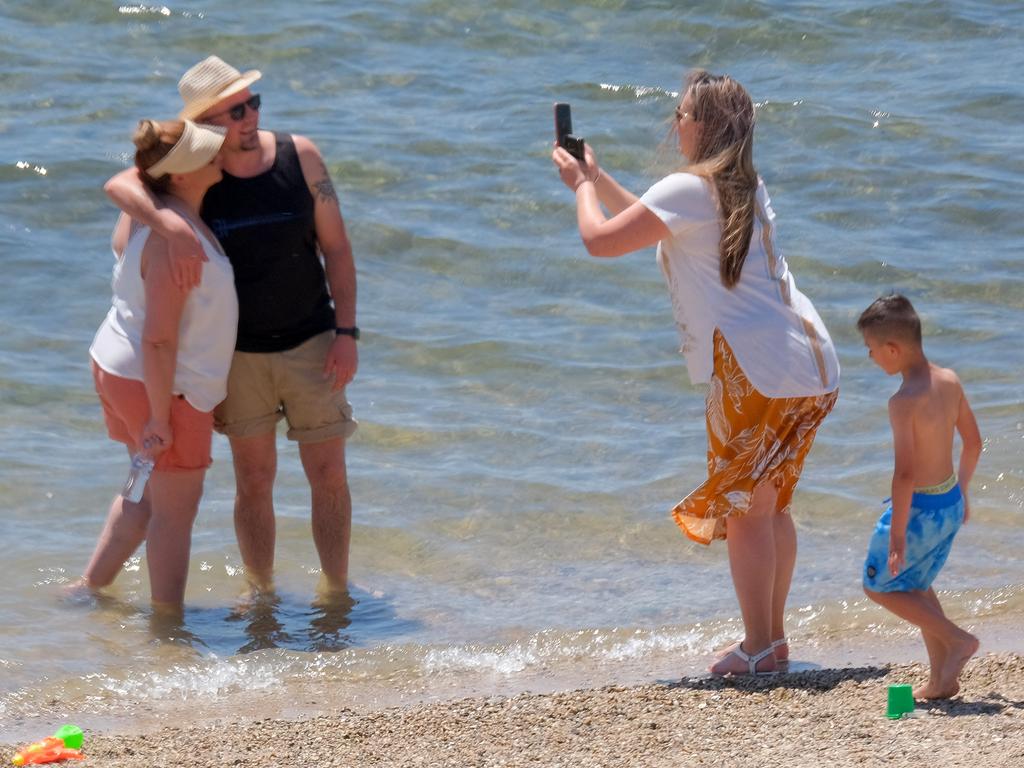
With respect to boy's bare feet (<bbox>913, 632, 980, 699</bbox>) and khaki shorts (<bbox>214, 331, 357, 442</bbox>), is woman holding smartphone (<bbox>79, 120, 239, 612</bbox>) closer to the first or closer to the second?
khaki shorts (<bbox>214, 331, 357, 442</bbox>)

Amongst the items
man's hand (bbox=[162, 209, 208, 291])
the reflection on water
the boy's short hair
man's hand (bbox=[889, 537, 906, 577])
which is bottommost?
the reflection on water

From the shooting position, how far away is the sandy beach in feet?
12.7

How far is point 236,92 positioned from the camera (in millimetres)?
4898

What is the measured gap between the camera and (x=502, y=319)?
8.52 m

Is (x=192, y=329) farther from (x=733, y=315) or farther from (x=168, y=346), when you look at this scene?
(x=733, y=315)

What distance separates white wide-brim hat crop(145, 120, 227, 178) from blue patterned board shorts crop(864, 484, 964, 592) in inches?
89.5

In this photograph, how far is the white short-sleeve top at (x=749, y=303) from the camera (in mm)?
4379

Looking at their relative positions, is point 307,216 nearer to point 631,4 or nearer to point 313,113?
point 313,113

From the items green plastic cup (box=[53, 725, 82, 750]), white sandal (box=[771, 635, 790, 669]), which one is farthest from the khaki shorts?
white sandal (box=[771, 635, 790, 669])

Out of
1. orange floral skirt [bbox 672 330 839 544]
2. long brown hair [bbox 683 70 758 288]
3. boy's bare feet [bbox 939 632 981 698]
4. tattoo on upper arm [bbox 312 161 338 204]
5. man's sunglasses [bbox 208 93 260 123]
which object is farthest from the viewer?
tattoo on upper arm [bbox 312 161 338 204]

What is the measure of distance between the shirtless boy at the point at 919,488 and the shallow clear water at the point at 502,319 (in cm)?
92

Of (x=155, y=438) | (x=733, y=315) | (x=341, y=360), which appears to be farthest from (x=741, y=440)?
(x=155, y=438)

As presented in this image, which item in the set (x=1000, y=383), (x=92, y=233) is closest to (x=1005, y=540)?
(x=1000, y=383)

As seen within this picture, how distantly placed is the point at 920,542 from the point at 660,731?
88 cm
